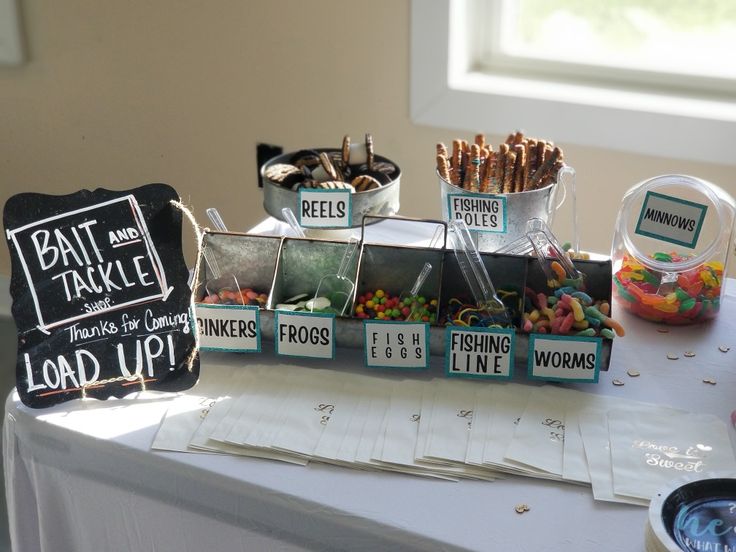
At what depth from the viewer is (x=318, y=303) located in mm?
1301

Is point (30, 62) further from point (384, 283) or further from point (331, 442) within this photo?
point (331, 442)

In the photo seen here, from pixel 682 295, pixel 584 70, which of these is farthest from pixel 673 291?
pixel 584 70

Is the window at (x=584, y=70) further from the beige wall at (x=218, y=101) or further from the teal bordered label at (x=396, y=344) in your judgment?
the teal bordered label at (x=396, y=344)

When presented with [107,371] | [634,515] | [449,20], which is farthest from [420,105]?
[634,515]

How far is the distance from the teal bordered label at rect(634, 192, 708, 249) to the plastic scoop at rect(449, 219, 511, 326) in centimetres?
26

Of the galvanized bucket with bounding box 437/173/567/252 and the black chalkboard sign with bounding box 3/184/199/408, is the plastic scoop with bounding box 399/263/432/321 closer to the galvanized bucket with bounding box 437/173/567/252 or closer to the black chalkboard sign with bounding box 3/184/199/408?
the galvanized bucket with bounding box 437/173/567/252

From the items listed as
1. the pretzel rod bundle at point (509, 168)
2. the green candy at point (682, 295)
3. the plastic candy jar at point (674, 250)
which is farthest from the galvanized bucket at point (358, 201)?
the green candy at point (682, 295)

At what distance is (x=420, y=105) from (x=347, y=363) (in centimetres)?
106

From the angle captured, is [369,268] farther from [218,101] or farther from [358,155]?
[218,101]

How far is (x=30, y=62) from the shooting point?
252cm

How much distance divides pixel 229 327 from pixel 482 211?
0.44 meters

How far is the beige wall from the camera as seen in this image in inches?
84.9

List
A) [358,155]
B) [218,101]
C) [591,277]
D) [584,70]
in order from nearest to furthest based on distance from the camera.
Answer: [591,277]
[358,155]
[584,70]
[218,101]

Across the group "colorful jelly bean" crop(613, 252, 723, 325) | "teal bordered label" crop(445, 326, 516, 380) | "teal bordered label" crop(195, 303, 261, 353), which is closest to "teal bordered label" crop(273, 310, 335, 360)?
"teal bordered label" crop(195, 303, 261, 353)
